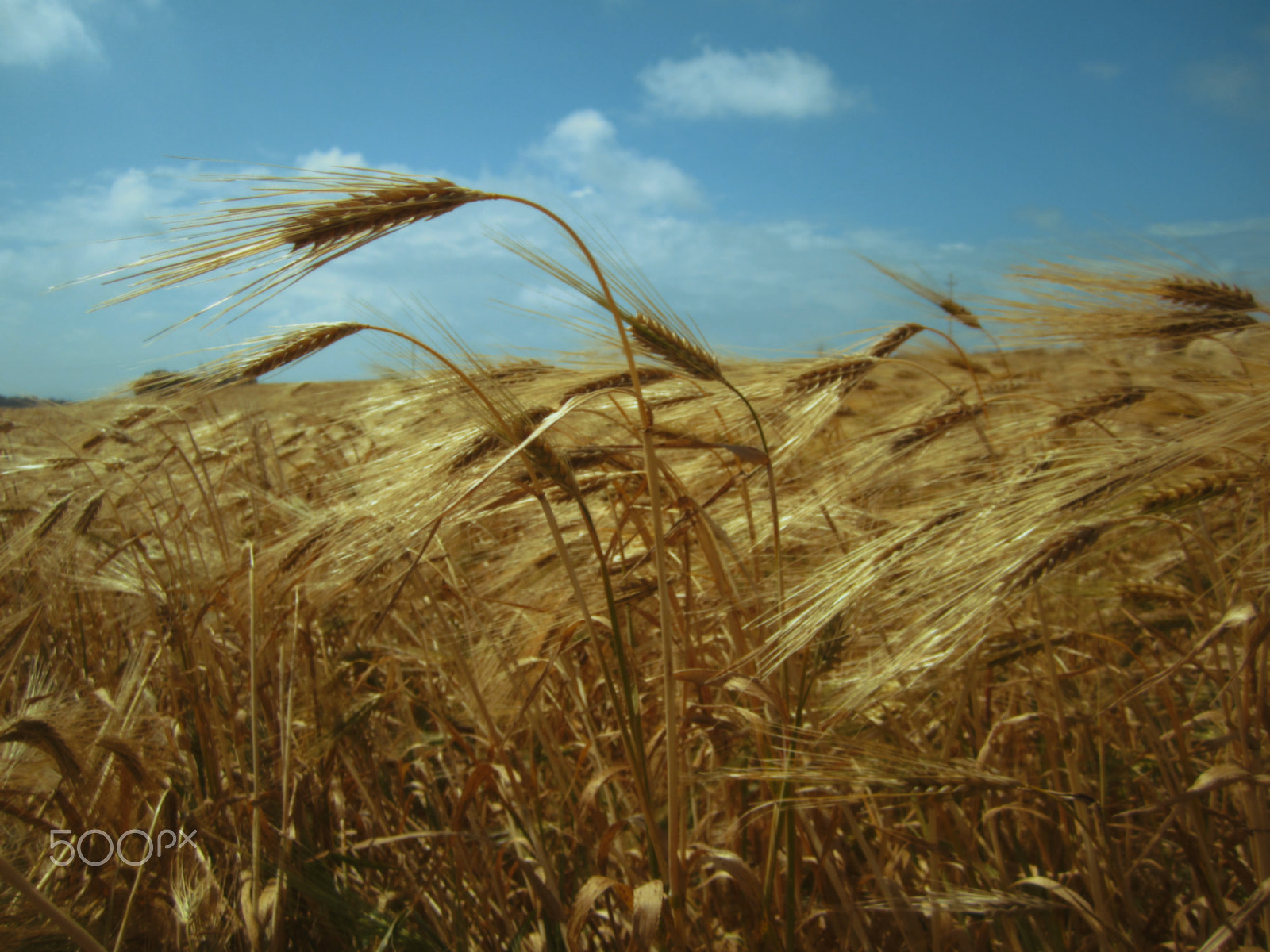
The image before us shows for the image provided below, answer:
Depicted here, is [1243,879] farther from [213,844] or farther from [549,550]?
[213,844]

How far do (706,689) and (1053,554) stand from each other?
682 mm

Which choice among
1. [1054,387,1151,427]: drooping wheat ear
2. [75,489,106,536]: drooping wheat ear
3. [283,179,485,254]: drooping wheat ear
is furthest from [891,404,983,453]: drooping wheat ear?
[75,489,106,536]: drooping wheat ear

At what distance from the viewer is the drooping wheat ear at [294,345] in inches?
52.8

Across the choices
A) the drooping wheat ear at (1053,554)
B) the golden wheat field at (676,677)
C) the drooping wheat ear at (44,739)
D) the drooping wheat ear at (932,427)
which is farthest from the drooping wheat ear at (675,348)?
the drooping wheat ear at (44,739)

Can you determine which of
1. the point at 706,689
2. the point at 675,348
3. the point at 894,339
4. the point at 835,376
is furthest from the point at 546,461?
the point at 894,339

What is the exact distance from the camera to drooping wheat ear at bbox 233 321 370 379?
1342mm

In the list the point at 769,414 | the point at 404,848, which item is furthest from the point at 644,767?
the point at 404,848

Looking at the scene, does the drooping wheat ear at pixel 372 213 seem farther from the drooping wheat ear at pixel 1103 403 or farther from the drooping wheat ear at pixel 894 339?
the drooping wheat ear at pixel 1103 403

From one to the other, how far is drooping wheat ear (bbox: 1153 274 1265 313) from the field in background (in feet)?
0.05

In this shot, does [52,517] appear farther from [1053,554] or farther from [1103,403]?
[1103,403]

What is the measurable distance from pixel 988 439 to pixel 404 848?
1765mm

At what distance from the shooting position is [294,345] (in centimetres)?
136

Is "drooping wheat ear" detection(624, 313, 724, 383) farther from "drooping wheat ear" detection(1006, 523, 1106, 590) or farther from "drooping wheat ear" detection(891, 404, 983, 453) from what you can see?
"drooping wheat ear" detection(891, 404, 983, 453)

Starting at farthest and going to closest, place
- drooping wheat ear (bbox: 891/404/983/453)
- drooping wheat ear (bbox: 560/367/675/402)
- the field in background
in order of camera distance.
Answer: drooping wheat ear (bbox: 891/404/983/453), drooping wheat ear (bbox: 560/367/675/402), the field in background
